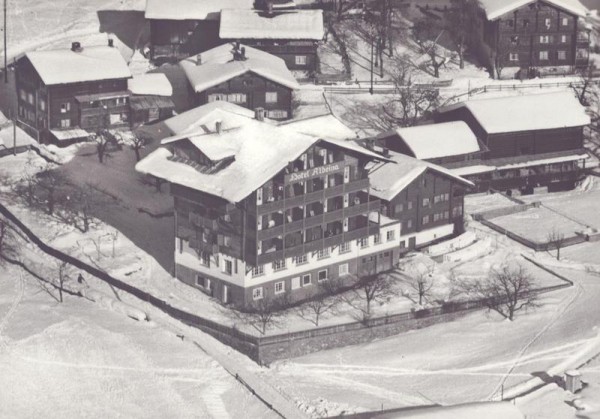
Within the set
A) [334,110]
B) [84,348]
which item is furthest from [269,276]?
[334,110]

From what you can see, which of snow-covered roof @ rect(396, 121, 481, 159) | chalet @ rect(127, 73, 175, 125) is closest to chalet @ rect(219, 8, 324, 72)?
chalet @ rect(127, 73, 175, 125)

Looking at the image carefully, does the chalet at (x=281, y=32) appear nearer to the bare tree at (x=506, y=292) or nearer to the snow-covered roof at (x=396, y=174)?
the snow-covered roof at (x=396, y=174)

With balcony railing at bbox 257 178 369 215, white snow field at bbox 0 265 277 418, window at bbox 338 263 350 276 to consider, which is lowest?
white snow field at bbox 0 265 277 418

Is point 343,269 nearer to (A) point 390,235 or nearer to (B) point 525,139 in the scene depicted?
(A) point 390,235

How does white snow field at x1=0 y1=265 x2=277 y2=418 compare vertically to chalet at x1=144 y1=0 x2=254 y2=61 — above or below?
below

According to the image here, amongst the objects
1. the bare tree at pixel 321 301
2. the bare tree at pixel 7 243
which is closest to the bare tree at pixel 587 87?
the bare tree at pixel 321 301

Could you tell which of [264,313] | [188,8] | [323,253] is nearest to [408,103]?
[188,8]

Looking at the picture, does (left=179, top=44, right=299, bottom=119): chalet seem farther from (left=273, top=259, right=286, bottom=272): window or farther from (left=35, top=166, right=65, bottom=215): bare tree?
(left=273, top=259, right=286, bottom=272): window
